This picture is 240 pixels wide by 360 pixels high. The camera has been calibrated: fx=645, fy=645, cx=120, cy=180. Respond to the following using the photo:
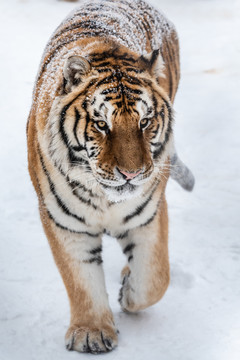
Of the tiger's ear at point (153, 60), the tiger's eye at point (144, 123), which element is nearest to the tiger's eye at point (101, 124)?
the tiger's eye at point (144, 123)

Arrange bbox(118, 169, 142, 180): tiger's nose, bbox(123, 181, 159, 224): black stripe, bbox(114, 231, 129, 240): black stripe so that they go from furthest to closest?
bbox(114, 231, 129, 240): black stripe < bbox(123, 181, 159, 224): black stripe < bbox(118, 169, 142, 180): tiger's nose

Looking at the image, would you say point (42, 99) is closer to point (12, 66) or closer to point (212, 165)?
point (212, 165)

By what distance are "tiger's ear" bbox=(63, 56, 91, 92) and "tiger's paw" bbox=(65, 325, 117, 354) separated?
959mm

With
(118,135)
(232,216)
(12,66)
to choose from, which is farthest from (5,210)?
(12,66)

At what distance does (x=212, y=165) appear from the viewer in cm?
449

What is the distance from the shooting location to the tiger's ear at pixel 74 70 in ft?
7.06

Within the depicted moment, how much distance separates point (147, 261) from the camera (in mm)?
2596

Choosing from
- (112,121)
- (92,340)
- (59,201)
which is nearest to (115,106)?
(112,121)

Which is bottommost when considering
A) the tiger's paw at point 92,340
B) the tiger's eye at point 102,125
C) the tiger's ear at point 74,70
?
the tiger's paw at point 92,340

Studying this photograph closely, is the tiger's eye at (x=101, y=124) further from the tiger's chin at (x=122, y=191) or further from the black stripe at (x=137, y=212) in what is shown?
the black stripe at (x=137, y=212)

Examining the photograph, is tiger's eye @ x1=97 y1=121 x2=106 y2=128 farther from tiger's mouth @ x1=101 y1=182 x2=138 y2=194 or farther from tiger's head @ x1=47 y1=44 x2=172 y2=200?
tiger's mouth @ x1=101 y1=182 x2=138 y2=194

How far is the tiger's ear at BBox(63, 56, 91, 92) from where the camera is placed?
215cm

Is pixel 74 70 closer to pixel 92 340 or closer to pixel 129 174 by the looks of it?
pixel 129 174

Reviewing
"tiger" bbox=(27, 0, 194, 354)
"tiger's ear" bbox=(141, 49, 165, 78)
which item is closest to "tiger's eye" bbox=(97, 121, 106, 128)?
"tiger" bbox=(27, 0, 194, 354)
